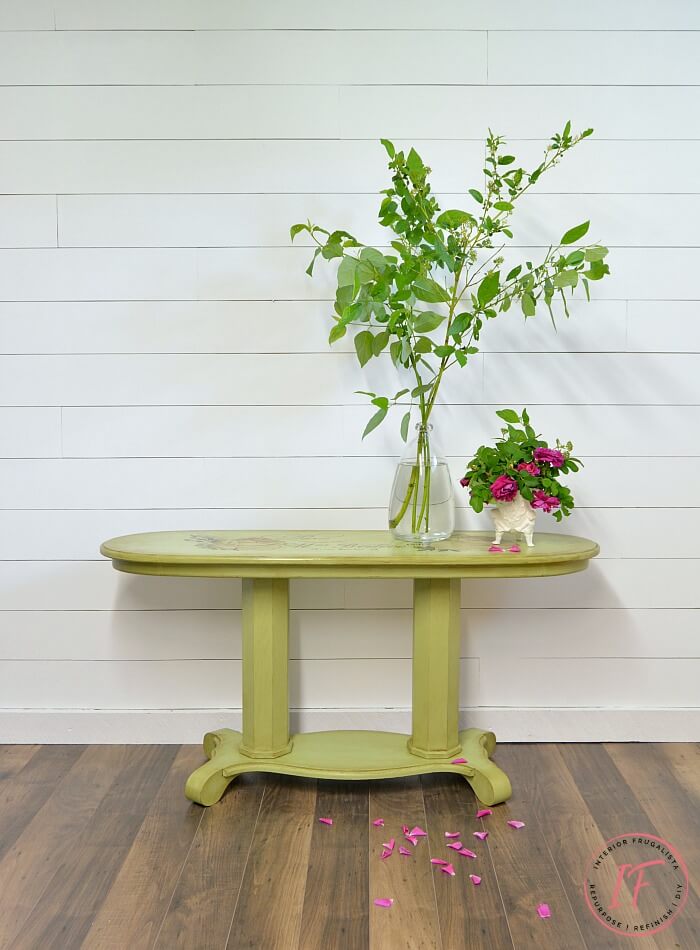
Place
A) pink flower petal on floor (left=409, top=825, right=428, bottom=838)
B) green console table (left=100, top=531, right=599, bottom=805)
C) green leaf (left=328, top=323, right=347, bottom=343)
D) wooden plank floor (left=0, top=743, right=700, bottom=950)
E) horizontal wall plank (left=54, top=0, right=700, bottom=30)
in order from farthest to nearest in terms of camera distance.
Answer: horizontal wall plank (left=54, top=0, right=700, bottom=30) → green leaf (left=328, top=323, right=347, bottom=343) → green console table (left=100, top=531, right=599, bottom=805) → pink flower petal on floor (left=409, top=825, right=428, bottom=838) → wooden plank floor (left=0, top=743, right=700, bottom=950)

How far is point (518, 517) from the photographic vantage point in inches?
87.8

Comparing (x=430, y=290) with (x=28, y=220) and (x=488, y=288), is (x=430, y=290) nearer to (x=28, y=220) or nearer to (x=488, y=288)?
(x=488, y=288)

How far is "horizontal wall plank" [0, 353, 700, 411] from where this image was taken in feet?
8.32

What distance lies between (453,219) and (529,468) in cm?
69

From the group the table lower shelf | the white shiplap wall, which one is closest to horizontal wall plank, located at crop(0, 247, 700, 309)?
the white shiplap wall

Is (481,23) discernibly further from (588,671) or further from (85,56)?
(588,671)

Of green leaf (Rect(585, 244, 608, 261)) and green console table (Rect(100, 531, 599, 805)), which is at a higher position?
green leaf (Rect(585, 244, 608, 261))

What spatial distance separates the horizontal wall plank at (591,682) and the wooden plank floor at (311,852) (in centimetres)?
15

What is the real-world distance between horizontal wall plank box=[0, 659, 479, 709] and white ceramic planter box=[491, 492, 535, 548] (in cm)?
55

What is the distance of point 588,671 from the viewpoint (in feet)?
8.53

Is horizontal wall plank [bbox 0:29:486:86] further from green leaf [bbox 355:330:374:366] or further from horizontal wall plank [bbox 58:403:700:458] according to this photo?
horizontal wall plank [bbox 58:403:700:458]

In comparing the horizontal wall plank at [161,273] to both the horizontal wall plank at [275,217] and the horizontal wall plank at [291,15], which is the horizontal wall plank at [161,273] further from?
the horizontal wall plank at [291,15]

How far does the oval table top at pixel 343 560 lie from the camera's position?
6.79 ft

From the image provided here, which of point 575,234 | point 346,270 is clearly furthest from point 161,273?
point 575,234
